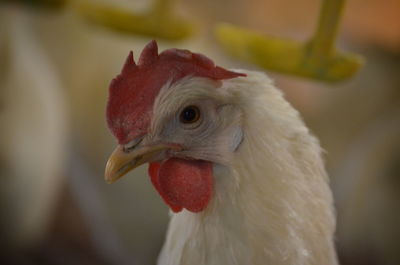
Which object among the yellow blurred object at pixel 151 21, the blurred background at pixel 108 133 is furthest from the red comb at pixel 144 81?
the blurred background at pixel 108 133

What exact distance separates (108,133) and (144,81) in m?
1.15

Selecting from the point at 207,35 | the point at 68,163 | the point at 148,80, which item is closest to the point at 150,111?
the point at 148,80

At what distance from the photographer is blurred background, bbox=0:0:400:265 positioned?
5.86ft

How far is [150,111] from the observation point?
0.64m

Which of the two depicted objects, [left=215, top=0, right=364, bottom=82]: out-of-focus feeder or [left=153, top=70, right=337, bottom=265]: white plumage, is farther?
[left=215, top=0, right=364, bottom=82]: out-of-focus feeder

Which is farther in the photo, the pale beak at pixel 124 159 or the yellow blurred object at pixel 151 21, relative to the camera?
the yellow blurred object at pixel 151 21

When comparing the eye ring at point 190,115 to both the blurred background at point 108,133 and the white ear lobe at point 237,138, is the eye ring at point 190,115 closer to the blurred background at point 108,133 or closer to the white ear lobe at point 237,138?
the white ear lobe at point 237,138

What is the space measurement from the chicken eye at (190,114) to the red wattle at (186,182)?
0.05 metres

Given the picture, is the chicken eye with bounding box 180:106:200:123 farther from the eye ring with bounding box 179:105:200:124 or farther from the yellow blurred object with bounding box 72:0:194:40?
the yellow blurred object with bounding box 72:0:194:40

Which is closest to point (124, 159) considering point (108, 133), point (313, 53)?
point (313, 53)

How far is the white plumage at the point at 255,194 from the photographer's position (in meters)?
0.66

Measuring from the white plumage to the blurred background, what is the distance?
101cm

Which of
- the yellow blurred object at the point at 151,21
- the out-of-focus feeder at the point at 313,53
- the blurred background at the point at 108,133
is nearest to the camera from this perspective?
the out-of-focus feeder at the point at 313,53

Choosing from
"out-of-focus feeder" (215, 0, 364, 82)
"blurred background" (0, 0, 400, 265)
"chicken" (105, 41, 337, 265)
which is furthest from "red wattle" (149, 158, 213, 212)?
"blurred background" (0, 0, 400, 265)
